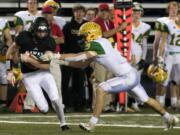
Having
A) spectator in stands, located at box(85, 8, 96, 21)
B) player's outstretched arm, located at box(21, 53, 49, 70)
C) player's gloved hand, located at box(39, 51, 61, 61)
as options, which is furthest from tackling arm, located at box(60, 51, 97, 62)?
spectator in stands, located at box(85, 8, 96, 21)

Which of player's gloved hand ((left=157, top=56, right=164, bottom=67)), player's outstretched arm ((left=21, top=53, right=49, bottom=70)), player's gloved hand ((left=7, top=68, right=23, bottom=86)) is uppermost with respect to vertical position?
player's outstretched arm ((left=21, top=53, right=49, bottom=70))

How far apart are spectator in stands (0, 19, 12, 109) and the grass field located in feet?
3.73

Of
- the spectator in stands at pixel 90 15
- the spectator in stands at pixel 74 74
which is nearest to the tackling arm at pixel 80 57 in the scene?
the spectator in stands at pixel 74 74

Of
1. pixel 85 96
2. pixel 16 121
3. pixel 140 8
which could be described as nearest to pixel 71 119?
pixel 16 121

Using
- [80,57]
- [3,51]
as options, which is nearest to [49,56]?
[80,57]

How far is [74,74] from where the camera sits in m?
13.9

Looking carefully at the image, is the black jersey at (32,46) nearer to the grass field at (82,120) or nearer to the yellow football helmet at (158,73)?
the grass field at (82,120)

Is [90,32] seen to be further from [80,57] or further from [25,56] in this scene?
[25,56]

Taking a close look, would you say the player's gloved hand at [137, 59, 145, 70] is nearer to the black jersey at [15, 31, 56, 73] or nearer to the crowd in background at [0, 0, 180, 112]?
the crowd in background at [0, 0, 180, 112]

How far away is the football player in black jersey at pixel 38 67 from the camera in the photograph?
34.8 feet

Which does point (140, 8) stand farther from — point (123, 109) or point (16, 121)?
point (16, 121)

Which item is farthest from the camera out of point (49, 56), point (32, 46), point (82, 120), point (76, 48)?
point (76, 48)

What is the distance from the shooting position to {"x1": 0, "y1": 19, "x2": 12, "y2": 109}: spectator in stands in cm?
→ 1373

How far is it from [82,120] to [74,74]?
1.93m
